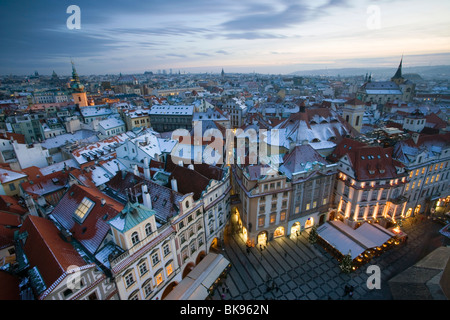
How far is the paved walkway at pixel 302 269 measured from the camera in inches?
1314

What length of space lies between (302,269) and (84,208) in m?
32.9

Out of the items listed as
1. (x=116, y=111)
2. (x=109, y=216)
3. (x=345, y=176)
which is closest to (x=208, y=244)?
(x=109, y=216)

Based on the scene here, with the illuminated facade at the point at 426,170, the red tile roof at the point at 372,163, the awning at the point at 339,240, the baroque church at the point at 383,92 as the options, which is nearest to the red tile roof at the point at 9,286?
the awning at the point at 339,240

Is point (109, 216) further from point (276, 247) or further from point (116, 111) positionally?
point (116, 111)

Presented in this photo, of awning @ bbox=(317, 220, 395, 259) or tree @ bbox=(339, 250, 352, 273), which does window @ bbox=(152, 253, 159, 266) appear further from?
awning @ bbox=(317, 220, 395, 259)

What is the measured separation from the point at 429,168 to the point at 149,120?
89806mm

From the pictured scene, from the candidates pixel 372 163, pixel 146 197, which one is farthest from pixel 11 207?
pixel 372 163

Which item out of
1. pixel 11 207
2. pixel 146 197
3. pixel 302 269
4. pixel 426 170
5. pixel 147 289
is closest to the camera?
pixel 147 289

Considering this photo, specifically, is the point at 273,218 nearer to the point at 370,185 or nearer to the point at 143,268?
the point at 370,185

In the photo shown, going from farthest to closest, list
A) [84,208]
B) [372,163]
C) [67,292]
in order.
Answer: [372,163]
[84,208]
[67,292]

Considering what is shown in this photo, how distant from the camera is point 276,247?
4181cm

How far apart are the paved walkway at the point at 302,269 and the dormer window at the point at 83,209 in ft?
67.8

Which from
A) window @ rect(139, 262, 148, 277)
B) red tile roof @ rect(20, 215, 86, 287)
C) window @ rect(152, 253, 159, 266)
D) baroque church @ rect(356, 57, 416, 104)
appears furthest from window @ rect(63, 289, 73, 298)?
baroque church @ rect(356, 57, 416, 104)

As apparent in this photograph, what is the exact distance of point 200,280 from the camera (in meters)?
31.0
